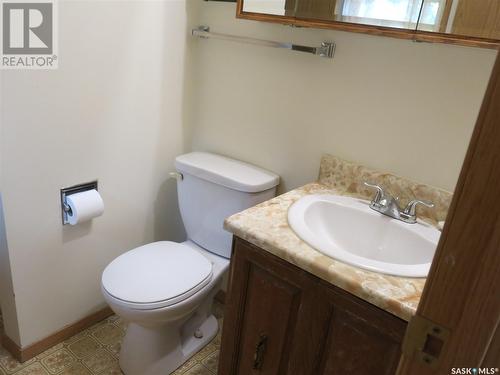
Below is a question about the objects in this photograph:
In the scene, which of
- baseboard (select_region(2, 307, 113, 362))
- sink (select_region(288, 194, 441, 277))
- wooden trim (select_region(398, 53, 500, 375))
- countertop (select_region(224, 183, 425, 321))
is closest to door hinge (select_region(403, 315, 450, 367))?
wooden trim (select_region(398, 53, 500, 375))

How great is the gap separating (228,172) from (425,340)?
1.26 meters

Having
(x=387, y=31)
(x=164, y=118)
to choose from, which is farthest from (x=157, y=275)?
(x=387, y=31)

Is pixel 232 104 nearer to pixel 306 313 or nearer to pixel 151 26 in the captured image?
pixel 151 26

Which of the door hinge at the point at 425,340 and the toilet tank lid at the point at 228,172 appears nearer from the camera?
the door hinge at the point at 425,340

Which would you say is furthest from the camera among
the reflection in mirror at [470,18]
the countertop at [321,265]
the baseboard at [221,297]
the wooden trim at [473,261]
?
the baseboard at [221,297]

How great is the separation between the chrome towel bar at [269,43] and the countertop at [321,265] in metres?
0.60

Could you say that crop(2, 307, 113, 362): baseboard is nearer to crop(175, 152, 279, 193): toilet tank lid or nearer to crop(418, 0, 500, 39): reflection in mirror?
crop(175, 152, 279, 193): toilet tank lid

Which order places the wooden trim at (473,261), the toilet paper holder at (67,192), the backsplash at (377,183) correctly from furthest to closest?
1. the toilet paper holder at (67,192)
2. the backsplash at (377,183)
3. the wooden trim at (473,261)

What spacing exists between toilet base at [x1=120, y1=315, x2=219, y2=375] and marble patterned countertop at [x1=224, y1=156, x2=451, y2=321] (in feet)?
2.31

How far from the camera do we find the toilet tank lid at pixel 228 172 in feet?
5.48

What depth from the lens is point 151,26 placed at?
5.60ft

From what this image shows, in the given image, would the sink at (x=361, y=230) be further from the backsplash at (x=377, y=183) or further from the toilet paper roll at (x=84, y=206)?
the toilet paper roll at (x=84, y=206)

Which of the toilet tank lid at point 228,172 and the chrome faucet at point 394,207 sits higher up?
the chrome faucet at point 394,207

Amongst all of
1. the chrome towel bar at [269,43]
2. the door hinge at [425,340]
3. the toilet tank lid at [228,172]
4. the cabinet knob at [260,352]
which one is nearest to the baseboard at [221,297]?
Answer: the toilet tank lid at [228,172]
